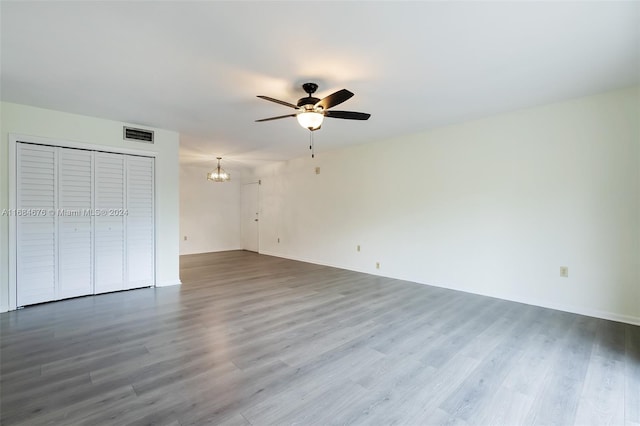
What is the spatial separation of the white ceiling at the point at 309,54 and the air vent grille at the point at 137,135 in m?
0.41

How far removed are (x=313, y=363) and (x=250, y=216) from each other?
259 inches

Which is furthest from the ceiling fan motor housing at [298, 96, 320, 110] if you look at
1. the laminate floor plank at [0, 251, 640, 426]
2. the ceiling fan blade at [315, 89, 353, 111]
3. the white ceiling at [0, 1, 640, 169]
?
the laminate floor plank at [0, 251, 640, 426]

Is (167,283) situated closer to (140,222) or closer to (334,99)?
(140,222)

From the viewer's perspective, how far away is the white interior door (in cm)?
813

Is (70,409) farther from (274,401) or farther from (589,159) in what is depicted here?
(589,159)

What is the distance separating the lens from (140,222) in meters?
4.27

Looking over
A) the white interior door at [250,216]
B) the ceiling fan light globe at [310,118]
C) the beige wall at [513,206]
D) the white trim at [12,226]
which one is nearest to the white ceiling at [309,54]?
the ceiling fan light globe at [310,118]

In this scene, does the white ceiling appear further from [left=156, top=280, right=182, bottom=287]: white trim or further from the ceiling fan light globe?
[left=156, top=280, right=182, bottom=287]: white trim

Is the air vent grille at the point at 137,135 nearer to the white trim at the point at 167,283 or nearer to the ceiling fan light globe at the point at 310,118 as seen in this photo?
the white trim at the point at 167,283

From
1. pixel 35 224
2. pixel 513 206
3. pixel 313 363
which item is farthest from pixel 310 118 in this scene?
pixel 35 224

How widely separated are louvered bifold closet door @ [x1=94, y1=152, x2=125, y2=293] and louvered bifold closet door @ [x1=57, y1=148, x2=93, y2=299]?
3.1 inches

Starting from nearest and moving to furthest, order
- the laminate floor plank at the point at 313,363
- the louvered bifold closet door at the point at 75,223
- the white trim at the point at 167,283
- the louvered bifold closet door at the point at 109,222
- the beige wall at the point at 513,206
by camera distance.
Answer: the laminate floor plank at the point at 313,363 < the beige wall at the point at 513,206 < the louvered bifold closet door at the point at 75,223 < the louvered bifold closet door at the point at 109,222 < the white trim at the point at 167,283

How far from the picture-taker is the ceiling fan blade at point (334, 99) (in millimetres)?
2436

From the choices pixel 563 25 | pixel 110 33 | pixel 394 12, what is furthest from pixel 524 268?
pixel 110 33
